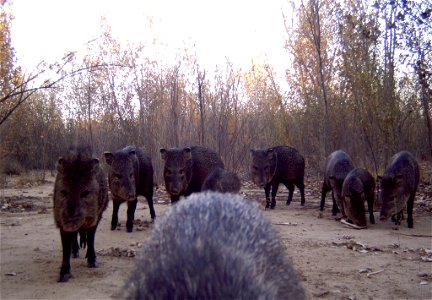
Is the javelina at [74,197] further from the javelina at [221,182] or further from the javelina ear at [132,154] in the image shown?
the javelina at [221,182]

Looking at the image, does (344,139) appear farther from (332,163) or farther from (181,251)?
(181,251)

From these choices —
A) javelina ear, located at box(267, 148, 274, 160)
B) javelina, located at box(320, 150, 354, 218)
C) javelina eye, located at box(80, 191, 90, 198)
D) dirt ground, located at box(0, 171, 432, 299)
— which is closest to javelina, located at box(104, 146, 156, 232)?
dirt ground, located at box(0, 171, 432, 299)

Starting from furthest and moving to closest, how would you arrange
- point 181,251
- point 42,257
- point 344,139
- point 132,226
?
point 344,139, point 132,226, point 42,257, point 181,251

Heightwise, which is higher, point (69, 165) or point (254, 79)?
point (254, 79)

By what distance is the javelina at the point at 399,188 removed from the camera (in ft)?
26.5

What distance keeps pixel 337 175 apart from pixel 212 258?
7629 millimetres

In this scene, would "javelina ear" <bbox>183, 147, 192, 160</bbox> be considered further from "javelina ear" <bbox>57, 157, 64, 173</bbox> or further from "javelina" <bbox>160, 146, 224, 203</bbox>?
"javelina ear" <bbox>57, 157, 64, 173</bbox>

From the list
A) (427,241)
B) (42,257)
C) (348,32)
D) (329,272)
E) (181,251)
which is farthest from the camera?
(348,32)

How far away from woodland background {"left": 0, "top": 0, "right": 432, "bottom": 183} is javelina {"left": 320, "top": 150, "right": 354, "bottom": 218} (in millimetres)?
1044

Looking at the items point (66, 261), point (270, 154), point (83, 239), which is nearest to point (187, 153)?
point (83, 239)

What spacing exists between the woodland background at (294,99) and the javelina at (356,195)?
6.89 feet

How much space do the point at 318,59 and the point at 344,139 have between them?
223 cm

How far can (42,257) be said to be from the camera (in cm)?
545

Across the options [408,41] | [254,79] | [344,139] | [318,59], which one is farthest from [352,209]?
[254,79]
